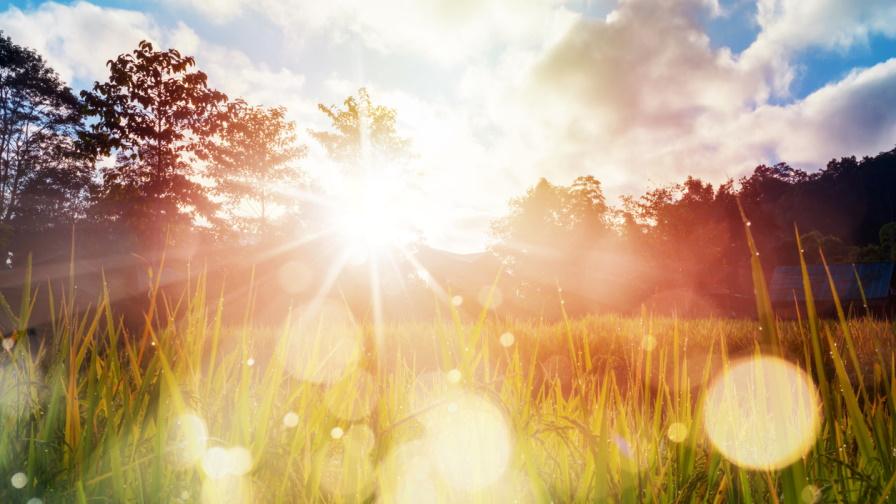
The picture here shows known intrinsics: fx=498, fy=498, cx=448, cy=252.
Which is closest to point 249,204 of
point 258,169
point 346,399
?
point 258,169

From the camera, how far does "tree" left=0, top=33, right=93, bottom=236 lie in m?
28.2

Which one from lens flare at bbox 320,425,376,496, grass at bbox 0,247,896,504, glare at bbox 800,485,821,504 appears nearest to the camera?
glare at bbox 800,485,821,504

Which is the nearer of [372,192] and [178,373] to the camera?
[178,373]

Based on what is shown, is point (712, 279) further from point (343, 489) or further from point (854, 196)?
point (854, 196)

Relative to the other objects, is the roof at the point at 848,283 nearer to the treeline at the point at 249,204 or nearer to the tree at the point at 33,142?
the treeline at the point at 249,204

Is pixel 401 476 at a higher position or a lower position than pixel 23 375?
lower

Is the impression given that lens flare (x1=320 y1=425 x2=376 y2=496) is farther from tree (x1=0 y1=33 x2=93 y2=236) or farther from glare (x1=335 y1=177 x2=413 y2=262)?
tree (x1=0 y1=33 x2=93 y2=236)

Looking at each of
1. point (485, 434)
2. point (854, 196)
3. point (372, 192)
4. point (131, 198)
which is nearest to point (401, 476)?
point (485, 434)

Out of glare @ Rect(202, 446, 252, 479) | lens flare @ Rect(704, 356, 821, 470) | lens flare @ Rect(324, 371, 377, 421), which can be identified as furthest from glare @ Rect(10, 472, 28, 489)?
lens flare @ Rect(704, 356, 821, 470)

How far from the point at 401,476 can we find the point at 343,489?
0.61 feet

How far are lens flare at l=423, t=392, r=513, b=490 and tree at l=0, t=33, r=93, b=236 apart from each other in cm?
3323

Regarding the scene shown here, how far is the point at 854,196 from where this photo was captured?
6994cm

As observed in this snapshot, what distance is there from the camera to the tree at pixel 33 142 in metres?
28.2

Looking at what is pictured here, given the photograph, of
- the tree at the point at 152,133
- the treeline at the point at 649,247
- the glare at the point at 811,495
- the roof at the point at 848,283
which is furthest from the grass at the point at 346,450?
the treeline at the point at 649,247
